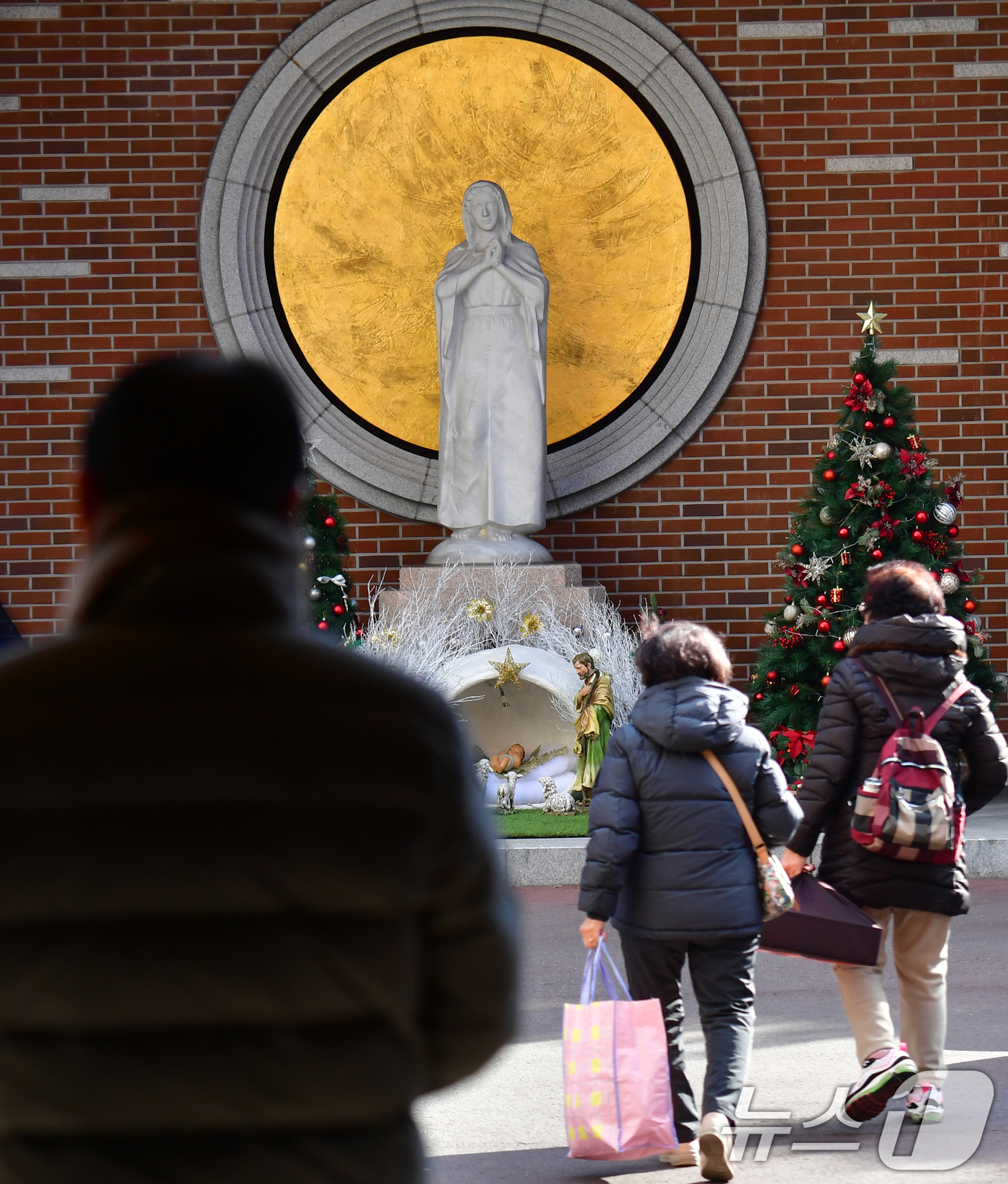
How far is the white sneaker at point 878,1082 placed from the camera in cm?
365

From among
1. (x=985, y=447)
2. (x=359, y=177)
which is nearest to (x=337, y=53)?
(x=359, y=177)

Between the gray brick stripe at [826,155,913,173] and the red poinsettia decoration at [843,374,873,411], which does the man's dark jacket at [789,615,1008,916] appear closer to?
the red poinsettia decoration at [843,374,873,411]

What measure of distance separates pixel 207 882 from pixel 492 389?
764 centimetres

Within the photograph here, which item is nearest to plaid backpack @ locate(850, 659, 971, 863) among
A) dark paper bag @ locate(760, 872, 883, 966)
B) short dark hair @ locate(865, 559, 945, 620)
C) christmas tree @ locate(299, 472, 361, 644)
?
dark paper bag @ locate(760, 872, 883, 966)

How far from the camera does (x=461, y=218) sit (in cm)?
998

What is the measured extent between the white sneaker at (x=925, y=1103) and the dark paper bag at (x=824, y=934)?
374 mm

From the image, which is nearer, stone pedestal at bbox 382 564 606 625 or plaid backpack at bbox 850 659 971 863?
plaid backpack at bbox 850 659 971 863

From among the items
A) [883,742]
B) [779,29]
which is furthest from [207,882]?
[779,29]

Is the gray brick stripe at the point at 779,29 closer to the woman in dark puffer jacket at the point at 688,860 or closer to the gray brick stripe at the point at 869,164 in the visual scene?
the gray brick stripe at the point at 869,164

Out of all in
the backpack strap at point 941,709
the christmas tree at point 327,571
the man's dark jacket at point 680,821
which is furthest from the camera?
the christmas tree at point 327,571

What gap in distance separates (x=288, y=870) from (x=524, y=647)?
22.5 feet

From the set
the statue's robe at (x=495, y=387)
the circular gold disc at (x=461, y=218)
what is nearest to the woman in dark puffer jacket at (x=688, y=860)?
the statue's robe at (x=495, y=387)

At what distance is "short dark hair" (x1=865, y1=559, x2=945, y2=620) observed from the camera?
3.87 meters

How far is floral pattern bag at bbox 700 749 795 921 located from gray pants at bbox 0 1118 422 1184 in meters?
2.39
